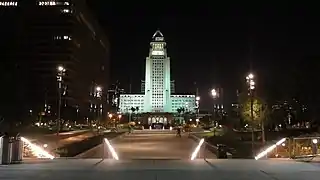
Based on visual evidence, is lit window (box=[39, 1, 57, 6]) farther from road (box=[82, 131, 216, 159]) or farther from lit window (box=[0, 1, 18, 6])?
road (box=[82, 131, 216, 159])

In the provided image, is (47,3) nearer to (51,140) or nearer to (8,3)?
(8,3)

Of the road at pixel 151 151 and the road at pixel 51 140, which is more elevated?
the road at pixel 51 140

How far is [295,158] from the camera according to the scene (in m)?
21.9

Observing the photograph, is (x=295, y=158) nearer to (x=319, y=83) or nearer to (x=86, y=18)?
(x=319, y=83)

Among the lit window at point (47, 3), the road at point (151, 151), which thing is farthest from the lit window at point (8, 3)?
the road at point (151, 151)

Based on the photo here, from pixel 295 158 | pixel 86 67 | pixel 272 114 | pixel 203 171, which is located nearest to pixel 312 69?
pixel 272 114

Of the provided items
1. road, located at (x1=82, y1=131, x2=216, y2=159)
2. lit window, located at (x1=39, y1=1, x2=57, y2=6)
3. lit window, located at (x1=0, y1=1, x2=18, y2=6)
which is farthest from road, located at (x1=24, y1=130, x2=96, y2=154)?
lit window, located at (x1=39, y1=1, x2=57, y2=6)

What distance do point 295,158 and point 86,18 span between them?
184629 mm

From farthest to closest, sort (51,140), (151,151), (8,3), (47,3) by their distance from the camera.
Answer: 1. (47,3)
2. (8,3)
3. (51,140)
4. (151,151)

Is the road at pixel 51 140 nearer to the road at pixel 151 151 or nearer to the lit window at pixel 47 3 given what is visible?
the road at pixel 151 151

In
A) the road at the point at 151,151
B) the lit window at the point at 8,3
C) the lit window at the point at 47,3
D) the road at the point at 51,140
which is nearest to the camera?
the road at the point at 51,140

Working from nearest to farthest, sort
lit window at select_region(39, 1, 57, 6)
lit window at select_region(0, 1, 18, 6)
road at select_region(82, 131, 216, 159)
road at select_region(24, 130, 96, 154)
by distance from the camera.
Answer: road at select_region(24, 130, 96, 154), road at select_region(82, 131, 216, 159), lit window at select_region(0, 1, 18, 6), lit window at select_region(39, 1, 57, 6)

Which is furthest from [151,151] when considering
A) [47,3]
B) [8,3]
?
[8,3]

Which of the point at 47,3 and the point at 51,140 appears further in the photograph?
the point at 47,3
